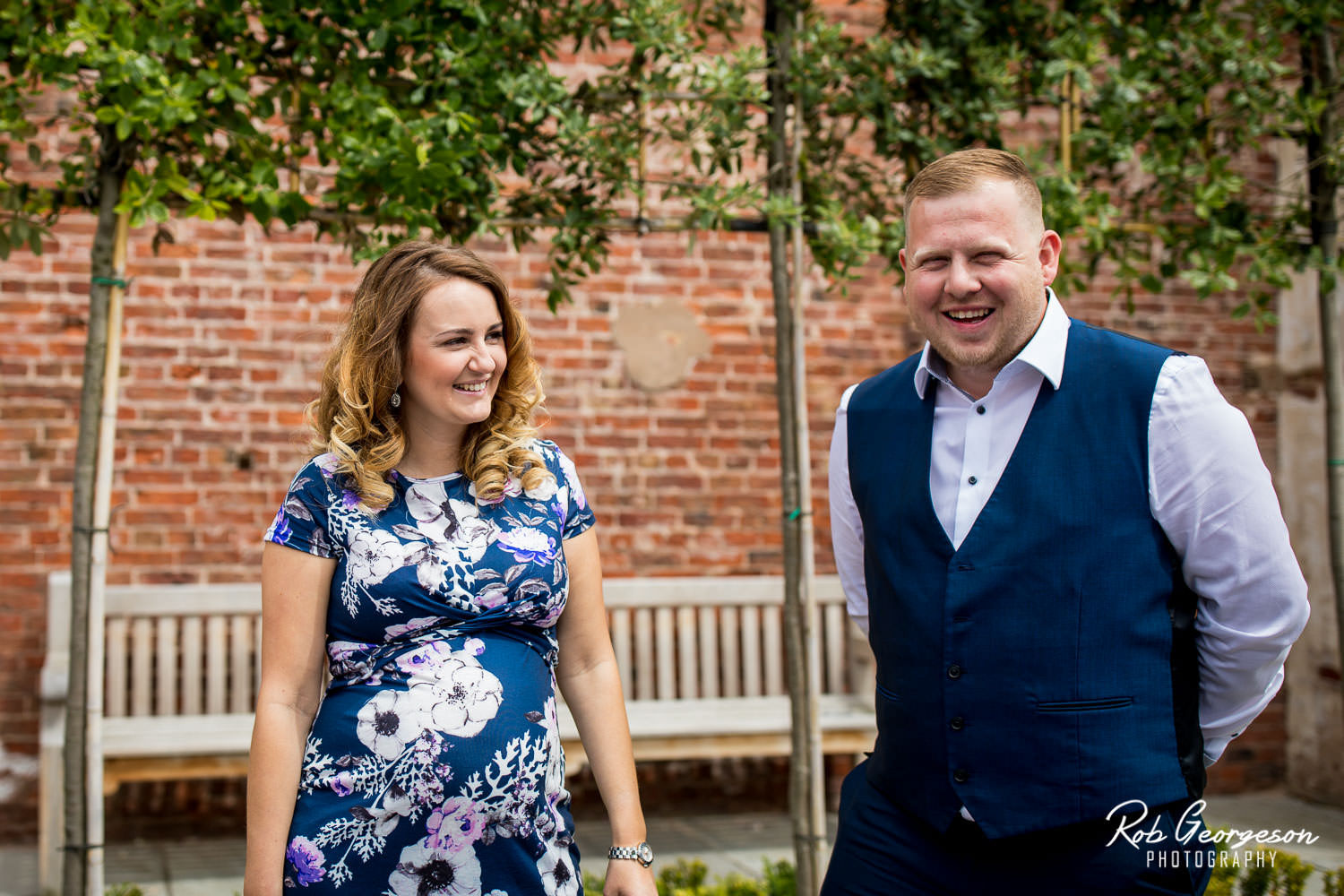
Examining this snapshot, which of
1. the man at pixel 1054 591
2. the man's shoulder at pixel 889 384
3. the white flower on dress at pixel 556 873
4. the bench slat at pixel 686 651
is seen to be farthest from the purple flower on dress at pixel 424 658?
the bench slat at pixel 686 651

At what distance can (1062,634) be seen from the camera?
5.69ft

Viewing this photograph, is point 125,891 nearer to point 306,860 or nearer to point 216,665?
point 216,665

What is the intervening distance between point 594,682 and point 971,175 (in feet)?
3.44

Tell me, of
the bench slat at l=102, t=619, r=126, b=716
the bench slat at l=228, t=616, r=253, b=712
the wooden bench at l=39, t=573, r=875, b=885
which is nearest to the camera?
the wooden bench at l=39, t=573, r=875, b=885

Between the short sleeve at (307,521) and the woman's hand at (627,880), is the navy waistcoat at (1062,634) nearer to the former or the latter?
the woman's hand at (627,880)

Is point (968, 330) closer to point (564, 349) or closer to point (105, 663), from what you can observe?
point (564, 349)

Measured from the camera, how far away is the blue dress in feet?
5.74

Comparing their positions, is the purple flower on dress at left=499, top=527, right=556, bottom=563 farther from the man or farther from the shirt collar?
the shirt collar

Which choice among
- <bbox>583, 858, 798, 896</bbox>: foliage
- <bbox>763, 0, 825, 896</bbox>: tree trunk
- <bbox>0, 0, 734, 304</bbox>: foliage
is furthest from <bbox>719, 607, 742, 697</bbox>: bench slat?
<bbox>0, 0, 734, 304</bbox>: foliage

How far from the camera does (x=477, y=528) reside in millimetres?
1842

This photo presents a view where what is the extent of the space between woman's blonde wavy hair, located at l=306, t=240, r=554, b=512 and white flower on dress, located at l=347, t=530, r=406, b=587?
53mm

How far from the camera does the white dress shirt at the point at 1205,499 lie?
170 cm

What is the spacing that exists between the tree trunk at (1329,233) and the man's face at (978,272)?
2.16 metres

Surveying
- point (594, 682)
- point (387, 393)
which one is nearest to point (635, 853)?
point (594, 682)
